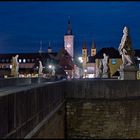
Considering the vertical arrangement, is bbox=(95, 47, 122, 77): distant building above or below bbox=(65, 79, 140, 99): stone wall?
above

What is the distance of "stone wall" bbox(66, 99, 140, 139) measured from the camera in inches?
1041

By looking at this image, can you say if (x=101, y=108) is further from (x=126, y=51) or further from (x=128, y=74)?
(x=126, y=51)

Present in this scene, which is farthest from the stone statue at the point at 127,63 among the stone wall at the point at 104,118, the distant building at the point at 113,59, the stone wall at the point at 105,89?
the distant building at the point at 113,59

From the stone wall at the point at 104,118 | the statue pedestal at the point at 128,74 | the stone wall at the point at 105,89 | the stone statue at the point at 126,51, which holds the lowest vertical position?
the stone wall at the point at 104,118

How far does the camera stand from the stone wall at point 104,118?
26.4 meters

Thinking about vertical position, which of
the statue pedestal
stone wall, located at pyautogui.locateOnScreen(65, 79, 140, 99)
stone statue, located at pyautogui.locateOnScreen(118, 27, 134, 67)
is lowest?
stone wall, located at pyautogui.locateOnScreen(65, 79, 140, 99)

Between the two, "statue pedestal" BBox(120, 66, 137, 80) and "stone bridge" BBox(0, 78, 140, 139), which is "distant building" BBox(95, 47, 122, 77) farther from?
"stone bridge" BBox(0, 78, 140, 139)

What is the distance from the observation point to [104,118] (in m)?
26.9

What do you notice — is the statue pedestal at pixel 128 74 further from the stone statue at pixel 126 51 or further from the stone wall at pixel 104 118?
the stone wall at pixel 104 118

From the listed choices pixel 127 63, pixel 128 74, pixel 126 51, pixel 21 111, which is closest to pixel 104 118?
pixel 128 74

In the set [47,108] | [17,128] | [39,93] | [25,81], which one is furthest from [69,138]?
[25,81]

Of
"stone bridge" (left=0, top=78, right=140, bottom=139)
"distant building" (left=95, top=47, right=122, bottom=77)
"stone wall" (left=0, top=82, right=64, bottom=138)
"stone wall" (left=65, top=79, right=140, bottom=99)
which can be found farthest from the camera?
"distant building" (left=95, top=47, right=122, bottom=77)

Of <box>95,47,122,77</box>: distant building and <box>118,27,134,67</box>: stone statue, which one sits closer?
<box>118,27,134,67</box>: stone statue

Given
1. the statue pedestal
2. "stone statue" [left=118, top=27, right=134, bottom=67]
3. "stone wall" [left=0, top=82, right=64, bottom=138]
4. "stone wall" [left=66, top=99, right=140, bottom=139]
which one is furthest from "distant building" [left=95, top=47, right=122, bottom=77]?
"stone wall" [left=0, top=82, right=64, bottom=138]
